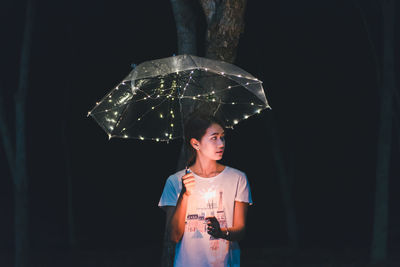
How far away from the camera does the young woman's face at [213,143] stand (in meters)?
3.91

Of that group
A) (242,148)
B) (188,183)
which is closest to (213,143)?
(188,183)

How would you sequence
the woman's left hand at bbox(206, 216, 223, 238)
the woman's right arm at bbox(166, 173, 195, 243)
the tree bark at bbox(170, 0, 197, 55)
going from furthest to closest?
1. the tree bark at bbox(170, 0, 197, 55)
2. the woman's right arm at bbox(166, 173, 195, 243)
3. the woman's left hand at bbox(206, 216, 223, 238)

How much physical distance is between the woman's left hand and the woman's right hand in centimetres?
25

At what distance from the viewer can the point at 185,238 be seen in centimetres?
383

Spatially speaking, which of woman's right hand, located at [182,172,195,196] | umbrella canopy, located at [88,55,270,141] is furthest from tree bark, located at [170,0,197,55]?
woman's right hand, located at [182,172,195,196]

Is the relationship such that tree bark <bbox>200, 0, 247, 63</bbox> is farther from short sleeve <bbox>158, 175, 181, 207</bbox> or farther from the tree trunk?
the tree trunk

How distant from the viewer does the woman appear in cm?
378

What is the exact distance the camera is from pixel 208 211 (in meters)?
3.88

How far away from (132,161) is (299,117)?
1041 cm

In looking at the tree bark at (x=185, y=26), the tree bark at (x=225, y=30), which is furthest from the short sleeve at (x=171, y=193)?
the tree bark at (x=185, y=26)

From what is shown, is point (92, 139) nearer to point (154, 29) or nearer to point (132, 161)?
point (132, 161)

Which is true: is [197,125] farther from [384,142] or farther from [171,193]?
[384,142]

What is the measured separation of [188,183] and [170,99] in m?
1.31

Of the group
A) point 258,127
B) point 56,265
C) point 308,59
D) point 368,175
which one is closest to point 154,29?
point 308,59
